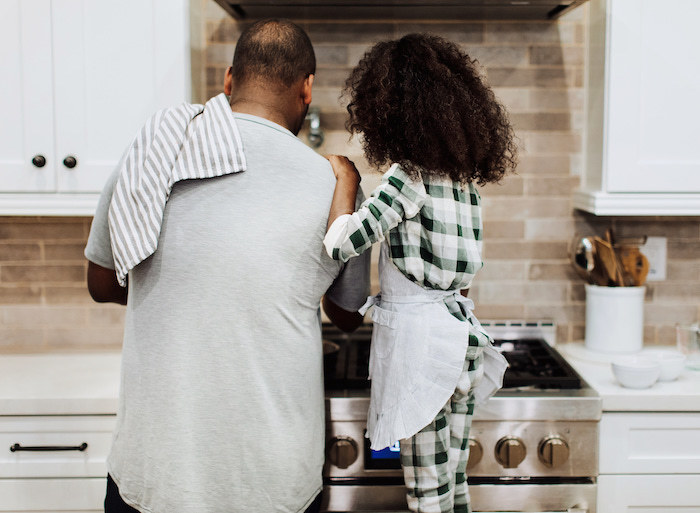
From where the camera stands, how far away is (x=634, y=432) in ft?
5.71

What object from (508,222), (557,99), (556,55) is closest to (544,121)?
(557,99)

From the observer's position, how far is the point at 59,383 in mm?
1846

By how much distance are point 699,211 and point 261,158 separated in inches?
52.3

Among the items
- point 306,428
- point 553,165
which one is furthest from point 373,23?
point 306,428

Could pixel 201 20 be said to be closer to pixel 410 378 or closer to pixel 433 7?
pixel 433 7

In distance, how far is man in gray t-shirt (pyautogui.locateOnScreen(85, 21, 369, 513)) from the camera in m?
1.22

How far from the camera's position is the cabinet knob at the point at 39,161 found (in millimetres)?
1814

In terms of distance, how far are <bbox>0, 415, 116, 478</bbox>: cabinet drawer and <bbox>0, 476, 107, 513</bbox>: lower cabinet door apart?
2 centimetres

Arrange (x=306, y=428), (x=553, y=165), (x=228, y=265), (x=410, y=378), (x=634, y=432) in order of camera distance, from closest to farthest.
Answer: (x=228, y=265) < (x=306, y=428) < (x=410, y=378) < (x=634, y=432) < (x=553, y=165)

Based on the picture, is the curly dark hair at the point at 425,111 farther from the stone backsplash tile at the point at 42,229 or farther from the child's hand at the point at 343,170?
the stone backsplash tile at the point at 42,229

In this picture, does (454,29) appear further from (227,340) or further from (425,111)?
(227,340)

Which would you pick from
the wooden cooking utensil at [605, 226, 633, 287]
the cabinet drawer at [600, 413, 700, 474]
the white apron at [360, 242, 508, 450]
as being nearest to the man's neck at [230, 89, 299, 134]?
the white apron at [360, 242, 508, 450]

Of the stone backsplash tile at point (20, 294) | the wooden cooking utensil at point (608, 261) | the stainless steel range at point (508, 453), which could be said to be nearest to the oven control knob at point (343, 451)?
the stainless steel range at point (508, 453)

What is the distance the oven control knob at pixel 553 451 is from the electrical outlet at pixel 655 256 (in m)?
0.84
